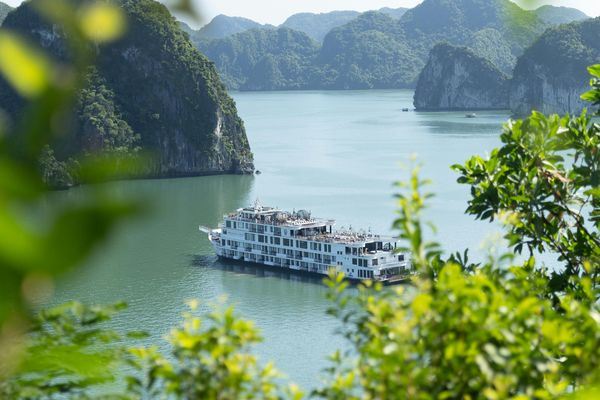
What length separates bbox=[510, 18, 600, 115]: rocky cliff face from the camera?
2894 inches

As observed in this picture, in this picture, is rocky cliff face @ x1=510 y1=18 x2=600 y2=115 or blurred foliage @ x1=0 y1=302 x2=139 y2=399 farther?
rocky cliff face @ x1=510 y1=18 x2=600 y2=115

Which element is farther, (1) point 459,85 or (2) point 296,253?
(1) point 459,85

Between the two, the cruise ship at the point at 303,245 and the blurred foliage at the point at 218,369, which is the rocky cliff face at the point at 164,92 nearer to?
the cruise ship at the point at 303,245

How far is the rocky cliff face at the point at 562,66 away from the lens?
73.5 m

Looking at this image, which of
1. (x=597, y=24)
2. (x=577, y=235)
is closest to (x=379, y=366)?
(x=577, y=235)

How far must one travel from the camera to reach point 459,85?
8519cm

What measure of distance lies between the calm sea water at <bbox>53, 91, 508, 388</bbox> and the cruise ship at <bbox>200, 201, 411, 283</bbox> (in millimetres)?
802

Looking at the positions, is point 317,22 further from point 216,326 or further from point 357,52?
point 216,326

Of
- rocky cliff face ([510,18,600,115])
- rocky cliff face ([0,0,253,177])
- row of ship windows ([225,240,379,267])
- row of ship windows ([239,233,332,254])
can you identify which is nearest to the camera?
row of ship windows ([225,240,379,267])

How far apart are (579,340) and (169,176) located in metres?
43.5

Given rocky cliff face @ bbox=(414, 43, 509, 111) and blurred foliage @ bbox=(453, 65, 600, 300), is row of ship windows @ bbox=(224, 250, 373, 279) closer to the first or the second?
blurred foliage @ bbox=(453, 65, 600, 300)

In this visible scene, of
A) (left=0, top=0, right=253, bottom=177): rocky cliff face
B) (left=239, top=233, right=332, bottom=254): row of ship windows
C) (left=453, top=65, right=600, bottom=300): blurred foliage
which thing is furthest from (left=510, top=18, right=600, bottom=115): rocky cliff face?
(left=453, top=65, right=600, bottom=300): blurred foliage

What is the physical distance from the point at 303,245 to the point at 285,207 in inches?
275

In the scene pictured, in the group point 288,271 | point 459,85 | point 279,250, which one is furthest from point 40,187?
point 459,85
